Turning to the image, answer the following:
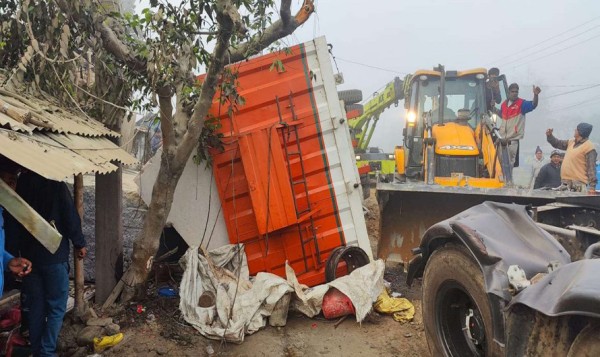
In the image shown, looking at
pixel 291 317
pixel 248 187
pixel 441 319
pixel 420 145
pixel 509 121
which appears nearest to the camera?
pixel 441 319

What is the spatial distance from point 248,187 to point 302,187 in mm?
653

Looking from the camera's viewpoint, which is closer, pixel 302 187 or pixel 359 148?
pixel 302 187

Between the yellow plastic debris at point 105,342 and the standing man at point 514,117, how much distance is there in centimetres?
597

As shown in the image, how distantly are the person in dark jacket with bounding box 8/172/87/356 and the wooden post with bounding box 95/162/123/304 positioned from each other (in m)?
0.87

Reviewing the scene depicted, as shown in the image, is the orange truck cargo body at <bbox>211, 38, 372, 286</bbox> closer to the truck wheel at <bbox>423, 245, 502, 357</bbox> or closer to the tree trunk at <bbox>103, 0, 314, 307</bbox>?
the tree trunk at <bbox>103, 0, 314, 307</bbox>

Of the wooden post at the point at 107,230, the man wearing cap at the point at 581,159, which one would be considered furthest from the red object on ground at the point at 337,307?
the man wearing cap at the point at 581,159

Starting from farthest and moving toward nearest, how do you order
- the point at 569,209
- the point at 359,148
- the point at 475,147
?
the point at 359,148, the point at 475,147, the point at 569,209

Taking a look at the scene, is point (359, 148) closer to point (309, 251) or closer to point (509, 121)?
point (509, 121)

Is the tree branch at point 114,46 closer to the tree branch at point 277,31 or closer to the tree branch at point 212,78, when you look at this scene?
the tree branch at point 212,78

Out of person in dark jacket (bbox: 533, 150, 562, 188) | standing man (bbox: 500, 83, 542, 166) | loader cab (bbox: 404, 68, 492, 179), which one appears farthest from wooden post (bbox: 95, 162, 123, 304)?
person in dark jacket (bbox: 533, 150, 562, 188)

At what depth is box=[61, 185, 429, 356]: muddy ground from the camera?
3.76m

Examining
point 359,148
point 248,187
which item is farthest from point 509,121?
point 359,148

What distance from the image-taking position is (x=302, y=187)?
4.90 m

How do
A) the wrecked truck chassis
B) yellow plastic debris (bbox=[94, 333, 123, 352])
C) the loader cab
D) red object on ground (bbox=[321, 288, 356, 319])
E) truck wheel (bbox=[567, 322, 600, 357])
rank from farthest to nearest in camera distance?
1. the loader cab
2. red object on ground (bbox=[321, 288, 356, 319])
3. yellow plastic debris (bbox=[94, 333, 123, 352])
4. the wrecked truck chassis
5. truck wheel (bbox=[567, 322, 600, 357])
